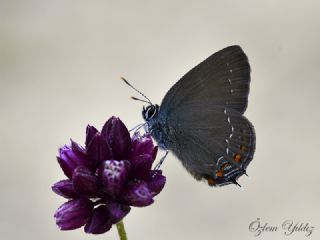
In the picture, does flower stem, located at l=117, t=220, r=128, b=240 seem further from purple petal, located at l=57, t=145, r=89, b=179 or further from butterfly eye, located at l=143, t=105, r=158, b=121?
butterfly eye, located at l=143, t=105, r=158, b=121

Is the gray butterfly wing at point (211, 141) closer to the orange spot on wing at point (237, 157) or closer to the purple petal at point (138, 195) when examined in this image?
the orange spot on wing at point (237, 157)

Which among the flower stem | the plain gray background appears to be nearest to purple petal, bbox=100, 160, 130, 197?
the flower stem

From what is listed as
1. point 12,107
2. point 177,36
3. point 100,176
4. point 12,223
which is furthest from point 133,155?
point 177,36

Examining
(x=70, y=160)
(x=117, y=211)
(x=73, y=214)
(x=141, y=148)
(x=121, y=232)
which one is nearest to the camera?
(x=121, y=232)

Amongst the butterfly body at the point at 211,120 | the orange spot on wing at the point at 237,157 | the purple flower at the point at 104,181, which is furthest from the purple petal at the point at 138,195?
the orange spot on wing at the point at 237,157

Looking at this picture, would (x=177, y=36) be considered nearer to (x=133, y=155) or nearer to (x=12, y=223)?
(x=12, y=223)

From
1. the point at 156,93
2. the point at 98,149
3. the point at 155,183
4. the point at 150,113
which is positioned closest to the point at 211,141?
the point at 150,113

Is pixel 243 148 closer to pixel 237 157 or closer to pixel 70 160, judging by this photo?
pixel 237 157
